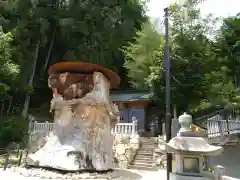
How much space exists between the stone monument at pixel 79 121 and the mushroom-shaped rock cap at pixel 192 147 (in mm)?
3478

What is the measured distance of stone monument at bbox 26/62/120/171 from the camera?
8695mm

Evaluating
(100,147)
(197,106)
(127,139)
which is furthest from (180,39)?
(100,147)

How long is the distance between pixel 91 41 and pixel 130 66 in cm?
359

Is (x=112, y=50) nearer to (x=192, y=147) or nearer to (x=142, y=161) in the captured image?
(x=142, y=161)

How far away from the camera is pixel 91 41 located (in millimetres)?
20453

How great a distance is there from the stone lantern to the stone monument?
10.9 feet

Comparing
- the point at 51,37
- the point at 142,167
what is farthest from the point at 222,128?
the point at 51,37

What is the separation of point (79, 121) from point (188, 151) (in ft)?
14.3

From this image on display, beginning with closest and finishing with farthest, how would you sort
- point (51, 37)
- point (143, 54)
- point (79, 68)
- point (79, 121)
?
point (79, 121), point (79, 68), point (143, 54), point (51, 37)

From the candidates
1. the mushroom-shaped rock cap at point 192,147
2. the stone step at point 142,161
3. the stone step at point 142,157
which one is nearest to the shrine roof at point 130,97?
the stone step at point 142,157

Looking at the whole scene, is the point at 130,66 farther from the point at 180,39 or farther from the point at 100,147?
the point at 100,147

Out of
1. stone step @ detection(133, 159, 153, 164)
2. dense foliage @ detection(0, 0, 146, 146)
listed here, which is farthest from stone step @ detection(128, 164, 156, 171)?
dense foliage @ detection(0, 0, 146, 146)

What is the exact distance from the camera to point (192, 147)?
20.0 ft

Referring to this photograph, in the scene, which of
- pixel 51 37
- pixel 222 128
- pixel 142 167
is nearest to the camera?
pixel 222 128
